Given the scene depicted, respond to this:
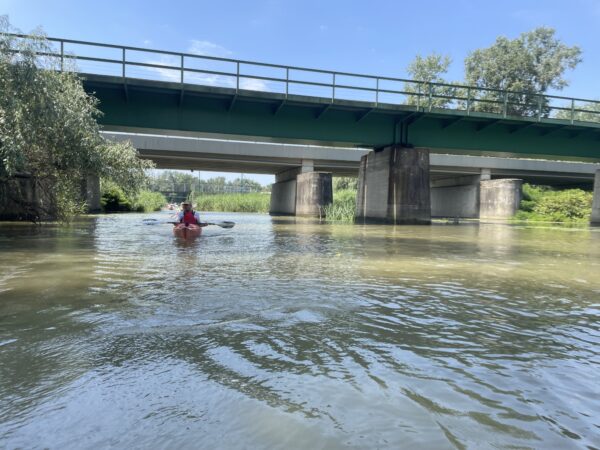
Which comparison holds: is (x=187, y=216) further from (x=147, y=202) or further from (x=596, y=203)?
(x=147, y=202)

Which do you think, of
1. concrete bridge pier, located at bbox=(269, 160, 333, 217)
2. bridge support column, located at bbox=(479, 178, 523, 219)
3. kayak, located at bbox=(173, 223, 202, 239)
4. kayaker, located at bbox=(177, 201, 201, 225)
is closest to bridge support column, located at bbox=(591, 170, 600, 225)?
bridge support column, located at bbox=(479, 178, 523, 219)

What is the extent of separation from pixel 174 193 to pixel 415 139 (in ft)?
261

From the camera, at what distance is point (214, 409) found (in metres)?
2.78

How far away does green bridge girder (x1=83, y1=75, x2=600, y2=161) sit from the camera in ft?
76.2

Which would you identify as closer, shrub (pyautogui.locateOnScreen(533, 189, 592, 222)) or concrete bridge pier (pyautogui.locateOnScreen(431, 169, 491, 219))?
shrub (pyautogui.locateOnScreen(533, 189, 592, 222))

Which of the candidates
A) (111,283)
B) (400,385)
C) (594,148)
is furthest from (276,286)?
(594,148)

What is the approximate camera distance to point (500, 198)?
52.0 meters

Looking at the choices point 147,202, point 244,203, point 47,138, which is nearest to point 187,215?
point 47,138

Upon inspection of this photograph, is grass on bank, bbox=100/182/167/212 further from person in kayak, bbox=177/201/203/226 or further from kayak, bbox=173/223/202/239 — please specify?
kayak, bbox=173/223/202/239

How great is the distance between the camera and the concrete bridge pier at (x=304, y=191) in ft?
148

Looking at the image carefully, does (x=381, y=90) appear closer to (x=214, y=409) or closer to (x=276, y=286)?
(x=276, y=286)

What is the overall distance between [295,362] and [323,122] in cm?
2442

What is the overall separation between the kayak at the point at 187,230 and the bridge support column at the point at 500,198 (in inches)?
1712

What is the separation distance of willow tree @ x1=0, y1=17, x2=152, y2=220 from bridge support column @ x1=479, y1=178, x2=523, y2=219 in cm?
4345
